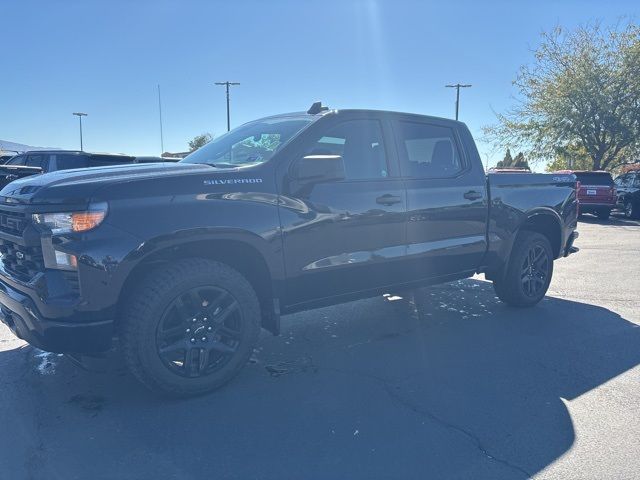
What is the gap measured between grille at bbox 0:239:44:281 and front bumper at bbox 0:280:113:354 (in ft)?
0.51

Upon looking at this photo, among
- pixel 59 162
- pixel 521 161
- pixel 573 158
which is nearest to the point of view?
pixel 59 162

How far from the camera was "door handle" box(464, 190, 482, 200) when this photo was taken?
4.89 m

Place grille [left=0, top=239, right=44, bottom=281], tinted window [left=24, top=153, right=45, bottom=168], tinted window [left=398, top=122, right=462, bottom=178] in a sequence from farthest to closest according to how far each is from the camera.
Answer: tinted window [left=24, top=153, right=45, bottom=168]
tinted window [left=398, top=122, right=462, bottom=178]
grille [left=0, top=239, right=44, bottom=281]

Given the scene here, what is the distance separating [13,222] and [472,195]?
12.7 ft

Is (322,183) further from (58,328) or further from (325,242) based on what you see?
(58,328)

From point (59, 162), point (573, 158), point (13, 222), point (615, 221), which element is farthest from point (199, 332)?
point (573, 158)

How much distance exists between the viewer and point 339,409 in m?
3.36

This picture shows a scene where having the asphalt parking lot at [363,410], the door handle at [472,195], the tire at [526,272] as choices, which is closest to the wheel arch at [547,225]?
the tire at [526,272]

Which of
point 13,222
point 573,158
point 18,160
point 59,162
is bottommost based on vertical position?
point 13,222

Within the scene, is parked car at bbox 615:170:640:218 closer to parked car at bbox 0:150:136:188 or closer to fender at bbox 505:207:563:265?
fender at bbox 505:207:563:265

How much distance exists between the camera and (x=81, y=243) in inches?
116

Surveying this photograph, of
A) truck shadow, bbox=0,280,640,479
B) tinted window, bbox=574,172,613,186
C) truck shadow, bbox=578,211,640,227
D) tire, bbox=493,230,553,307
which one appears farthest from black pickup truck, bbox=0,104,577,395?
tinted window, bbox=574,172,613,186

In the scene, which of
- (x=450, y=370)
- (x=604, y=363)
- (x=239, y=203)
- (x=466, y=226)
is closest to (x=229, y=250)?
(x=239, y=203)

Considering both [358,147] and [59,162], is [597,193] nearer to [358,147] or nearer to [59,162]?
[358,147]
